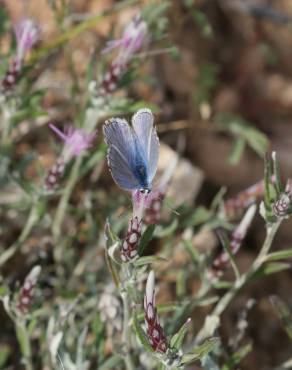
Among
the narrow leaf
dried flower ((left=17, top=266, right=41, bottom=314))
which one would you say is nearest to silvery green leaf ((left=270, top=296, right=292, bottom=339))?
the narrow leaf

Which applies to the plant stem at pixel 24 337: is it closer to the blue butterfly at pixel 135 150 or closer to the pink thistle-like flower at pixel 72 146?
the pink thistle-like flower at pixel 72 146

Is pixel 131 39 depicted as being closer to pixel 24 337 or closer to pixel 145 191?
pixel 145 191

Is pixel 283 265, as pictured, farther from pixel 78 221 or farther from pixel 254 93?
pixel 254 93

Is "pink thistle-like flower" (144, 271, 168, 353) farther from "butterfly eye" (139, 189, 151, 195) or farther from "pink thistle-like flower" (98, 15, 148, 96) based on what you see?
"pink thistle-like flower" (98, 15, 148, 96)

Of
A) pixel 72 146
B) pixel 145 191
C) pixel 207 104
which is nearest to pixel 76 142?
pixel 72 146

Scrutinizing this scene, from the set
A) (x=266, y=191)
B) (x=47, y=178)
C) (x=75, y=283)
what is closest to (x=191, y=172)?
(x=75, y=283)

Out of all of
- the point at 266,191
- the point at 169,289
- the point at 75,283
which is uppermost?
the point at 266,191

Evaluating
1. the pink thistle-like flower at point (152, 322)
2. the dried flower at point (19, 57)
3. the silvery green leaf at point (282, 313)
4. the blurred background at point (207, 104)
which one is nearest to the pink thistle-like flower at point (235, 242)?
the silvery green leaf at point (282, 313)
